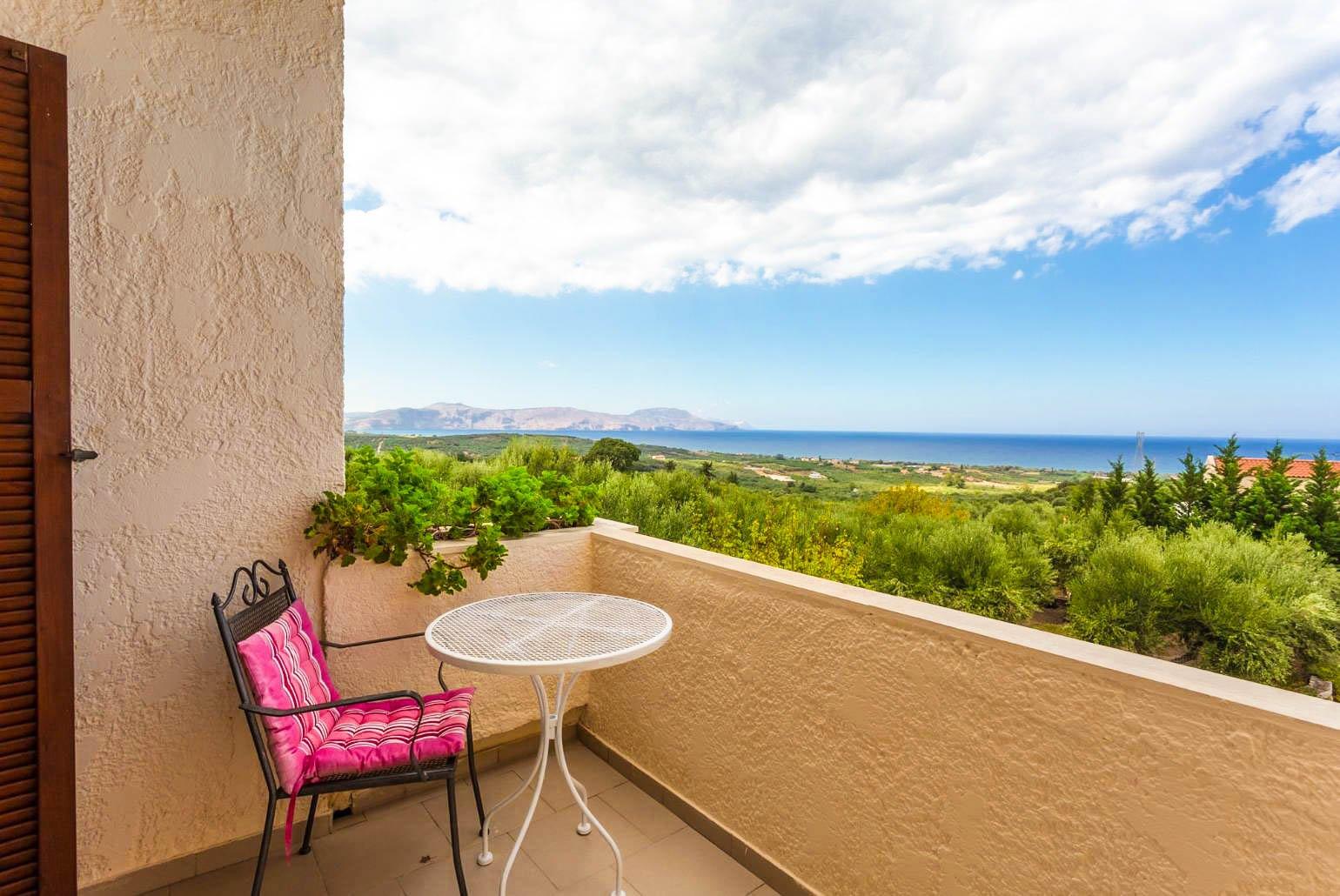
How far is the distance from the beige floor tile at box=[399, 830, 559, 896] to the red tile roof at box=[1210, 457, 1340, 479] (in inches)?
143

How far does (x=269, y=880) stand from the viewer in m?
1.85

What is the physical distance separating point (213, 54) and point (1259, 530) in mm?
4603

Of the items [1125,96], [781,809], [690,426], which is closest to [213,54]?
[781,809]

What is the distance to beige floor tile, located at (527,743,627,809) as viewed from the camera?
2281 millimetres

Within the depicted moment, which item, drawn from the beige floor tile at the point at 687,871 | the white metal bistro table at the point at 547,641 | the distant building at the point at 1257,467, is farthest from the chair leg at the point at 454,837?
the distant building at the point at 1257,467

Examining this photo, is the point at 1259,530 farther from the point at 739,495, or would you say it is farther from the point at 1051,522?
the point at 739,495

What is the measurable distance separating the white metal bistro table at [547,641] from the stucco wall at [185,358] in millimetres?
732

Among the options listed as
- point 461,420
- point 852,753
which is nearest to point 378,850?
point 852,753

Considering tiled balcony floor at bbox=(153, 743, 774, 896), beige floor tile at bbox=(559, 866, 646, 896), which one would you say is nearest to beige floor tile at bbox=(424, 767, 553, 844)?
tiled balcony floor at bbox=(153, 743, 774, 896)

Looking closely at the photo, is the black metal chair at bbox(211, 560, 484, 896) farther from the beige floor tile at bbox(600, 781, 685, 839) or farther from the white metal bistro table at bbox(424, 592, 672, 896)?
the beige floor tile at bbox(600, 781, 685, 839)

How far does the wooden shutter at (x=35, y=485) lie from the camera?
4.83 ft

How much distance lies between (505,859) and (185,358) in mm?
1943

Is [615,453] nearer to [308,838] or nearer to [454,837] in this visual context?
[308,838]

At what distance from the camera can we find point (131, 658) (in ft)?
5.80
